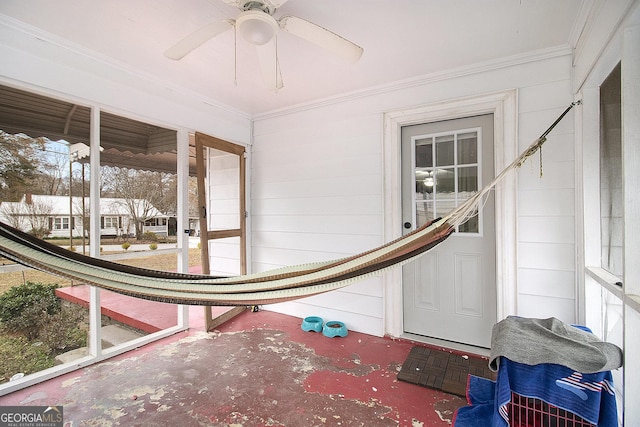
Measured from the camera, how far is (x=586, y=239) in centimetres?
177

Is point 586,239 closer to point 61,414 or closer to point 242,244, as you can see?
point 242,244

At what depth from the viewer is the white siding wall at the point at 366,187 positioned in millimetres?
2047

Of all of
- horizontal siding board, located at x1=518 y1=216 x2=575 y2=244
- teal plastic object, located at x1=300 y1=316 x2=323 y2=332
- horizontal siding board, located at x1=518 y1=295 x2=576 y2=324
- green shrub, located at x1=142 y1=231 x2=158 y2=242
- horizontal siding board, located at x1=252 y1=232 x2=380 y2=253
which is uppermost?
horizontal siding board, located at x1=518 y1=216 x2=575 y2=244

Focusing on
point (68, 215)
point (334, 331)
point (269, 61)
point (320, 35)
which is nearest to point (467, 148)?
point (320, 35)

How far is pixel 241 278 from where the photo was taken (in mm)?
1384

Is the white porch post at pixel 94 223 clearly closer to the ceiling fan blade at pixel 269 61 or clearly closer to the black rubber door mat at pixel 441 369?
the ceiling fan blade at pixel 269 61

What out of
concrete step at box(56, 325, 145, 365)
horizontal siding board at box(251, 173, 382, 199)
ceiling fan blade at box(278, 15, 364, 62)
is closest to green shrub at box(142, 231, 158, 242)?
concrete step at box(56, 325, 145, 365)

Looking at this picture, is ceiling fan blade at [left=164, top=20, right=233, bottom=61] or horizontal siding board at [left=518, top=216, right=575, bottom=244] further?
horizontal siding board at [left=518, top=216, right=575, bottom=244]

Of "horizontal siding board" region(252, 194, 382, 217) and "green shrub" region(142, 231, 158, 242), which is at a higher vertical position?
"horizontal siding board" region(252, 194, 382, 217)

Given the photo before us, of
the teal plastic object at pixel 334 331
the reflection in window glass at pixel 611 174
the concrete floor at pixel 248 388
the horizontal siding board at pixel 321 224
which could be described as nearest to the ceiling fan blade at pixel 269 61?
the horizontal siding board at pixel 321 224

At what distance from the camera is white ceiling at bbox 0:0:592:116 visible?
1.65 metres

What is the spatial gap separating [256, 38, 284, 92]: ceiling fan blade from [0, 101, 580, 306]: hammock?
49.0 inches

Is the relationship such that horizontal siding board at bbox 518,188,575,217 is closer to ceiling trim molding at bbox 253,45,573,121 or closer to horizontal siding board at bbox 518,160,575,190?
horizontal siding board at bbox 518,160,575,190

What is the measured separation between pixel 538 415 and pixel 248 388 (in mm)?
1550
